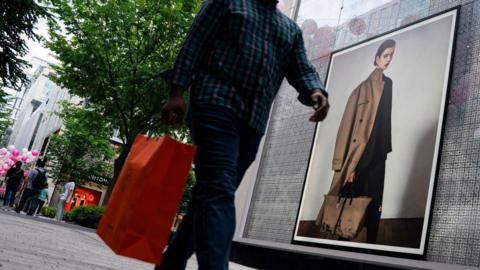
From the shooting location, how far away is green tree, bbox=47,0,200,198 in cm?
1471

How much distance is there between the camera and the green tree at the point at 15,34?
1170cm

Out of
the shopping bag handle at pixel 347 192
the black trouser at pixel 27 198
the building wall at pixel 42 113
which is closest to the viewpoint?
the shopping bag handle at pixel 347 192

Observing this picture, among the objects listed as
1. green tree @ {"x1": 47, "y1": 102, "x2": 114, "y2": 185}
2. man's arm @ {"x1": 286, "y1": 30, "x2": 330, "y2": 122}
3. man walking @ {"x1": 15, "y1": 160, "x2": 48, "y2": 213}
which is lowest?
man walking @ {"x1": 15, "y1": 160, "x2": 48, "y2": 213}

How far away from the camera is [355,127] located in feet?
22.7

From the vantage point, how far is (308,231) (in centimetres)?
714

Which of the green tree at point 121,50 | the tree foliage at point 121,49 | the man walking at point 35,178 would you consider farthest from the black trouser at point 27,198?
the tree foliage at point 121,49

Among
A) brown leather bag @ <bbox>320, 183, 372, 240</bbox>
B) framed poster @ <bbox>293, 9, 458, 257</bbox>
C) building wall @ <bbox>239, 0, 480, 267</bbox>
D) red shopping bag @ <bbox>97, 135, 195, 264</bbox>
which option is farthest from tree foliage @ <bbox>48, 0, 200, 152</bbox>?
red shopping bag @ <bbox>97, 135, 195, 264</bbox>

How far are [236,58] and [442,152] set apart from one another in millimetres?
4125

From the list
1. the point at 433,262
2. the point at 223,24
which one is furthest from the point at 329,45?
the point at 223,24

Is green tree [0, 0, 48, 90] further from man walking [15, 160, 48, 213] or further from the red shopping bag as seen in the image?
the red shopping bag

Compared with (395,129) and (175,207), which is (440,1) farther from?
(175,207)

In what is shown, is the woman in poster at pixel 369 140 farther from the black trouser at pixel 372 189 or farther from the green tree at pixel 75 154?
the green tree at pixel 75 154

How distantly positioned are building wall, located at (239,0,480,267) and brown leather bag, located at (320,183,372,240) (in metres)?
0.92

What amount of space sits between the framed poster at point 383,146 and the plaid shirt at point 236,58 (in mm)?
3663
